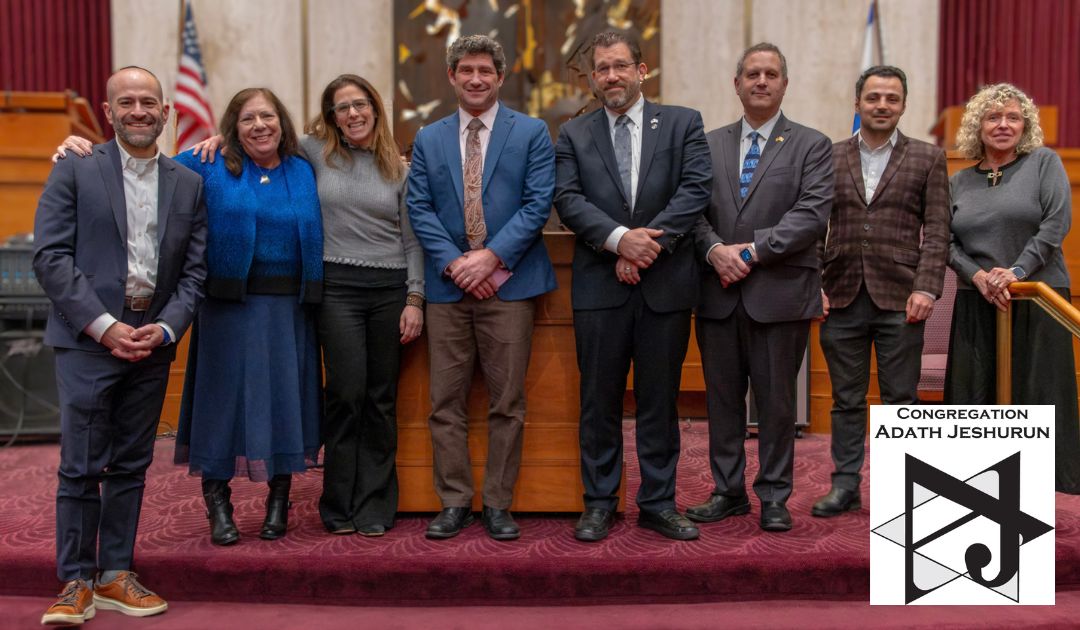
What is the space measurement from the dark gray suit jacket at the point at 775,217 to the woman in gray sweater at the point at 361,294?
0.96 m

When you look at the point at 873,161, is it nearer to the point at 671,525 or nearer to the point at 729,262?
the point at 729,262

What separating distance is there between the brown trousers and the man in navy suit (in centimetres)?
20

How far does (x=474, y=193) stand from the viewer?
2688 mm

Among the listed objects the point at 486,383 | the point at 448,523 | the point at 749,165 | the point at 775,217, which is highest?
the point at 749,165

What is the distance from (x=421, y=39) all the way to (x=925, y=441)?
201 inches

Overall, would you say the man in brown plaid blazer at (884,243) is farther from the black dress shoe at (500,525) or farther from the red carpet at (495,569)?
the black dress shoe at (500,525)

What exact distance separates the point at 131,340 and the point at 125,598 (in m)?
0.71

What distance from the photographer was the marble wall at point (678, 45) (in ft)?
20.8

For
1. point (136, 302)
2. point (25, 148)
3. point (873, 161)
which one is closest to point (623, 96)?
point (873, 161)

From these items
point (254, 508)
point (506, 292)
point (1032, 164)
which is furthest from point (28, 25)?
point (1032, 164)

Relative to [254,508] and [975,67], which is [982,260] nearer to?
[254,508]

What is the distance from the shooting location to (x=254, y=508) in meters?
3.08

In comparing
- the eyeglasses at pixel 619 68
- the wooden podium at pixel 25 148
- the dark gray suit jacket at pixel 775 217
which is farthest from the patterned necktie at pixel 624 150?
the wooden podium at pixel 25 148

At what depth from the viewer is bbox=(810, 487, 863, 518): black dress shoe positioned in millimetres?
2916
